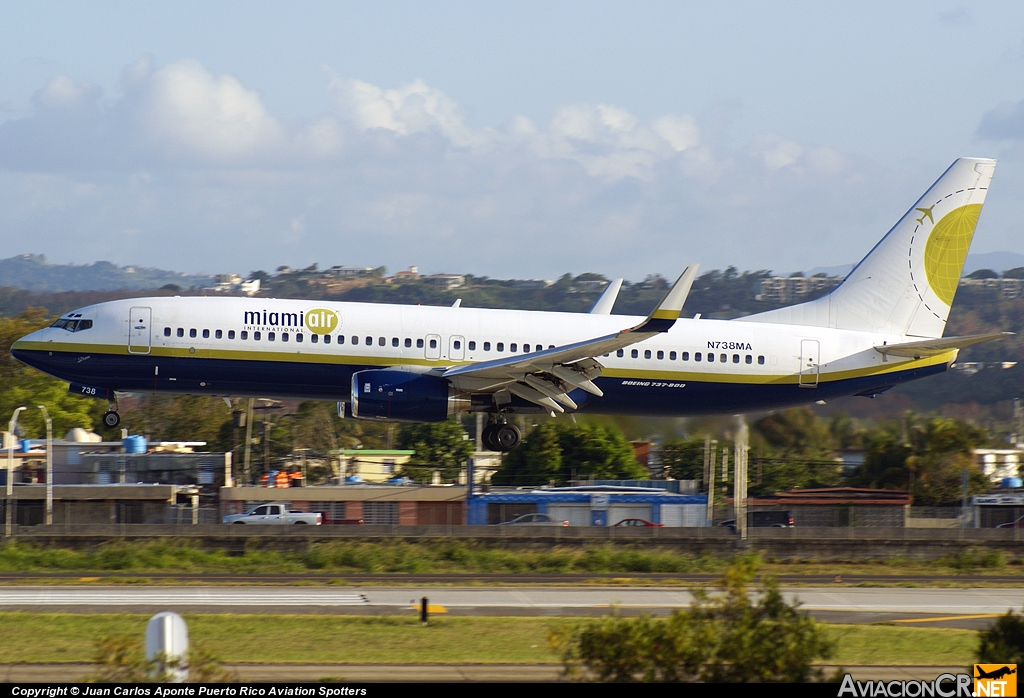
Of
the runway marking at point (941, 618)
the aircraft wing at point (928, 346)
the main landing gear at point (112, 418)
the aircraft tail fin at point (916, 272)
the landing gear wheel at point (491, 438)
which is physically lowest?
the runway marking at point (941, 618)

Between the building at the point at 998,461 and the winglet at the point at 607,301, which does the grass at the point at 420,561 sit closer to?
the winglet at the point at 607,301

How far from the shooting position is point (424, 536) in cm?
4478

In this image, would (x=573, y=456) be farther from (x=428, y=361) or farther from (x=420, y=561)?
(x=428, y=361)

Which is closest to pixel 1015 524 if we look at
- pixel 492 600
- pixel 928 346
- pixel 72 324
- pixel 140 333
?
pixel 928 346

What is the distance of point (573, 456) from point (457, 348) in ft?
138

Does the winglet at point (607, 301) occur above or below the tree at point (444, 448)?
above

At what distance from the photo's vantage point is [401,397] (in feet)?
110

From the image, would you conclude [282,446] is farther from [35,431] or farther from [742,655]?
[742,655]

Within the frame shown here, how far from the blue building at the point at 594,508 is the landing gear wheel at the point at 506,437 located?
19183 mm

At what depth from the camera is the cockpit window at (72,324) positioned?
35031 mm

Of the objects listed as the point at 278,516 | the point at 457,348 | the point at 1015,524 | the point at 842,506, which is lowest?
the point at 278,516

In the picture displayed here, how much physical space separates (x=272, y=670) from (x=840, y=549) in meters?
31.4

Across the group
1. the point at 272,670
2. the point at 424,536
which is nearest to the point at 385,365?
the point at 424,536

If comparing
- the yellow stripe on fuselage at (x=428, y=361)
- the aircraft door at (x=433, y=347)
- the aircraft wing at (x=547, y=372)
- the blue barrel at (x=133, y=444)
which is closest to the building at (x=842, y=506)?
the yellow stripe on fuselage at (x=428, y=361)
